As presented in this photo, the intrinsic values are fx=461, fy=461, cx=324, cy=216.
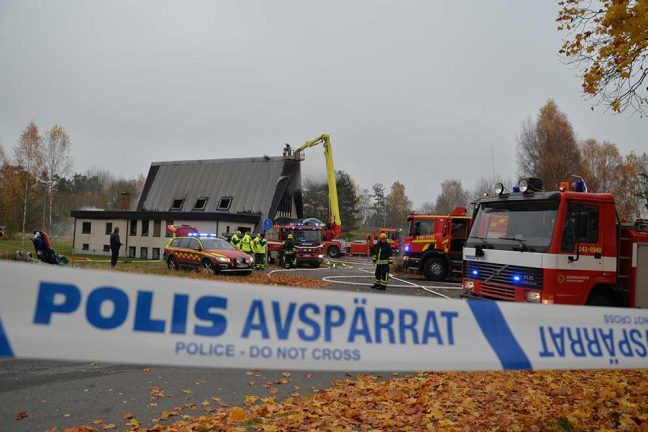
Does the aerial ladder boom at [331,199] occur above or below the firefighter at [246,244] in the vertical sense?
above

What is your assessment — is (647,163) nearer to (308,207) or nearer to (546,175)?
(546,175)

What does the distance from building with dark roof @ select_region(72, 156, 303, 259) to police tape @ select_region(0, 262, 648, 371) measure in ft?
90.1

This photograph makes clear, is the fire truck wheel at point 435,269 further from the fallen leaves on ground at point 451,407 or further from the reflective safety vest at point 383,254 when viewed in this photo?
the fallen leaves on ground at point 451,407

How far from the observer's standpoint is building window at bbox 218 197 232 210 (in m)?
35.3

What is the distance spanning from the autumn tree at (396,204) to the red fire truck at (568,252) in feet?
255

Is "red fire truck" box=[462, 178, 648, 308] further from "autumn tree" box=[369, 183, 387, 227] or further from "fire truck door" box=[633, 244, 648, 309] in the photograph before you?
"autumn tree" box=[369, 183, 387, 227]

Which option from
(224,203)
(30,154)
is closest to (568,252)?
(224,203)

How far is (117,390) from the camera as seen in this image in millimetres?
5449

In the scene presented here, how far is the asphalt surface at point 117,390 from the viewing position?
15.0ft

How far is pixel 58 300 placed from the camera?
8.34 ft

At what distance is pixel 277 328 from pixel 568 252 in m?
6.37

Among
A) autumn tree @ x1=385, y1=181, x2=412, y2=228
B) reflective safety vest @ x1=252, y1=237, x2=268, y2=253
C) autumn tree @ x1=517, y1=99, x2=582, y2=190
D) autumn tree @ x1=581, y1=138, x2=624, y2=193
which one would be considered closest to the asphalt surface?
reflective safety vest @ x1=252, y1=237, x2=268, y2=253

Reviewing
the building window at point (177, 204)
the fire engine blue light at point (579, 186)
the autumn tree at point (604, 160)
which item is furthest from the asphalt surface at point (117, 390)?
the autumn tree at point (604, 160)

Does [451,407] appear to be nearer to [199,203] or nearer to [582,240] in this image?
[582,240]
